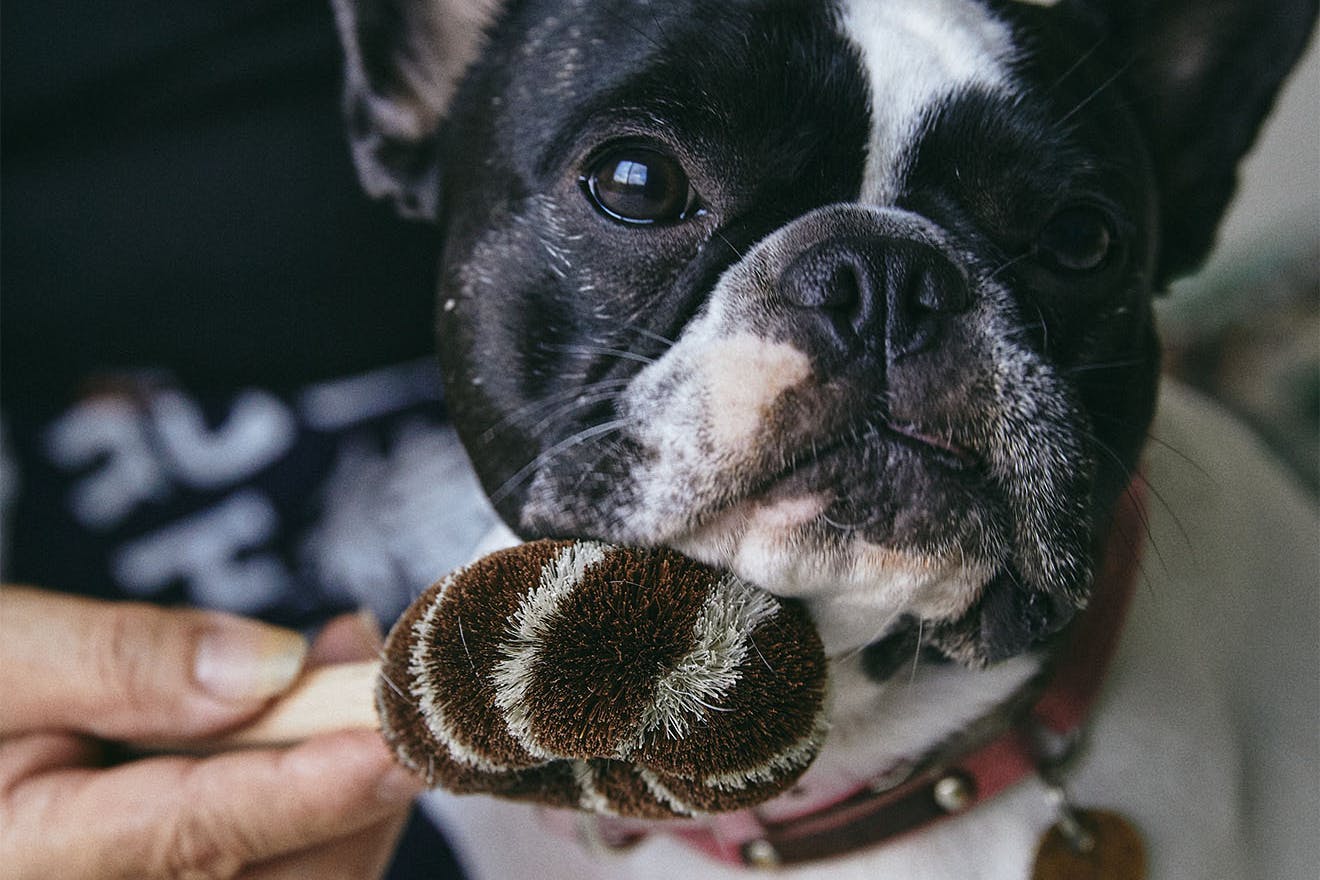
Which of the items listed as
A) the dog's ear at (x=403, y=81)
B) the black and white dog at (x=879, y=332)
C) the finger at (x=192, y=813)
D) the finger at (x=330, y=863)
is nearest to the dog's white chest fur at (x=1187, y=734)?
the black and white dog at (x=879, y=332)

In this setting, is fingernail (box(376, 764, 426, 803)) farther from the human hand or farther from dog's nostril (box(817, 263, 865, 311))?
dog's nostril (box(817, 263, 865, 311))

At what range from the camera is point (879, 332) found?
0.66 m

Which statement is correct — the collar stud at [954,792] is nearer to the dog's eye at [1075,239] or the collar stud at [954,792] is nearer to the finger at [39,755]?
the dog's eye at [1075,239]

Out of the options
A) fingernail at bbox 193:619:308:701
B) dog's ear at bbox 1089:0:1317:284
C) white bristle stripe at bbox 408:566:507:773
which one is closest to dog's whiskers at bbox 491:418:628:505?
white bristle stripe at bbox 408:566:507:773

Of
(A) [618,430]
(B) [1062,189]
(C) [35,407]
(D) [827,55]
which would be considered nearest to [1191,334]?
(B) [1062,189]

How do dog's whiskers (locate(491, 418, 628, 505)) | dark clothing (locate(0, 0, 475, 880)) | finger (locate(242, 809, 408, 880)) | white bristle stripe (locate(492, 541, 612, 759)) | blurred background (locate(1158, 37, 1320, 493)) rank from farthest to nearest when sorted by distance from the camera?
1. blurred background (locate(1158, 37, 1320, 493))
2. dark clothing (locate(0, 0, 475, 880))
3. finger (locate(242, 809, 408, 880))
4. dog's whiskers (locate(491, 418, 628, 505))
5. white bristle stripe (locate(492, 541, 612, 759))

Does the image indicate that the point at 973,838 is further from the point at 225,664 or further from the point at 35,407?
the point at 35,407

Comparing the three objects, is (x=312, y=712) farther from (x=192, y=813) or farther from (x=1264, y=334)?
(x=1264, y=334)

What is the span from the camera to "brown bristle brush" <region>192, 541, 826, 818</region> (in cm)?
61

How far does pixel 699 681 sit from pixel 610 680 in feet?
0.16

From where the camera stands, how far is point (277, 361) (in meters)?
1.49

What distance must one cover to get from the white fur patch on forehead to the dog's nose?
12 centimetres

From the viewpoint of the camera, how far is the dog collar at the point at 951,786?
87 cm

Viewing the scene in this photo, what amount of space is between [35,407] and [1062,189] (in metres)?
1.25
